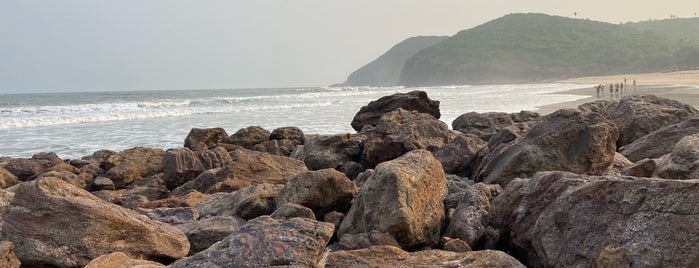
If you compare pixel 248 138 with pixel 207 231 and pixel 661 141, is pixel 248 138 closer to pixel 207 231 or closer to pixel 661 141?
pixel 207 231

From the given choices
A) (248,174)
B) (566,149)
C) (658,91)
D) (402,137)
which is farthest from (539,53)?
(566,149)

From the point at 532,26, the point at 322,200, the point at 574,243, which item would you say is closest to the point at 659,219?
the point at 574,243

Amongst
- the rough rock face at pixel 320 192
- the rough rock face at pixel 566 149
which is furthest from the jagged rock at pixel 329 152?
the rough rock face at pixel 320 192

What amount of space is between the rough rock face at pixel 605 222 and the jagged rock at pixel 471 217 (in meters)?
0.24

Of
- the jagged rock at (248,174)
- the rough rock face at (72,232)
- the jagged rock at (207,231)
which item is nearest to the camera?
the rough rock face at (72,232)

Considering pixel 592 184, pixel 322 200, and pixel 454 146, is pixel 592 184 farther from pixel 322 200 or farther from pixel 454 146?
pixel 454 146

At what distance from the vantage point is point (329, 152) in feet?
31.0

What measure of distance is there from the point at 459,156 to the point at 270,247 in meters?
5.25

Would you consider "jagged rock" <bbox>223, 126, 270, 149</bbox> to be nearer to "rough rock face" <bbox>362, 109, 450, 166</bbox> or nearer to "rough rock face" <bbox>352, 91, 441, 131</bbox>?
"rough rock face" <bbox>352, 91, 441, 131</bbox>

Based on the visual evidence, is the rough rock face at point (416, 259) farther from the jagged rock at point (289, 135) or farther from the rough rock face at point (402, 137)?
the jagged rock at point (289, 135)

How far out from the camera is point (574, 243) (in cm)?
328

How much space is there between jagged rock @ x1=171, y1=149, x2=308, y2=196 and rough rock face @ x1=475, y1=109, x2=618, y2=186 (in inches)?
122

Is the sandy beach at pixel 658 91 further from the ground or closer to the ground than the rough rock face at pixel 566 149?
closer to the ground

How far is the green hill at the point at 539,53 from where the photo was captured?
385 ft
